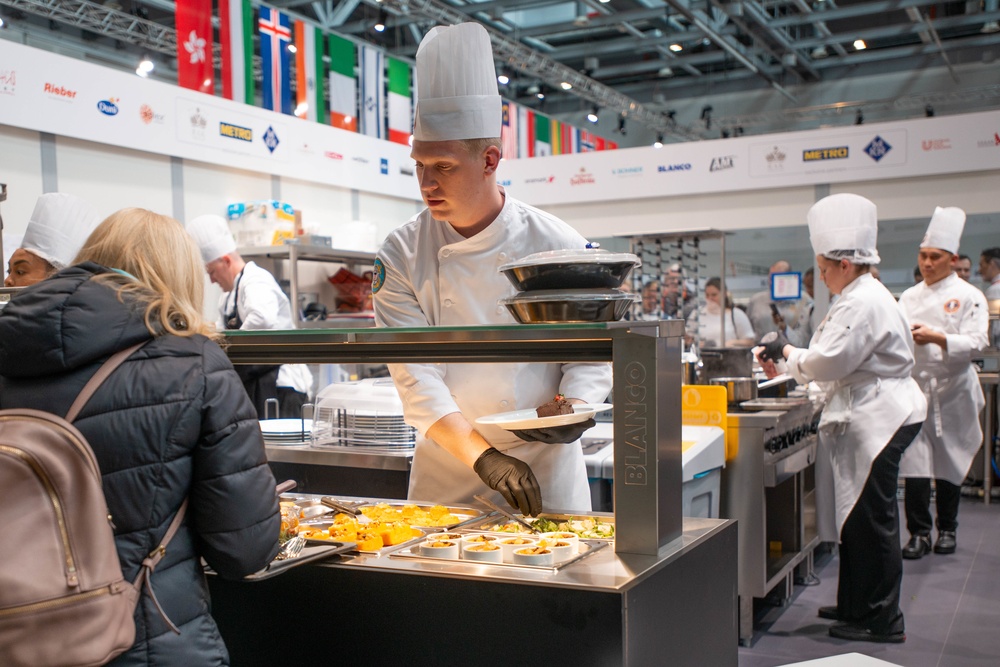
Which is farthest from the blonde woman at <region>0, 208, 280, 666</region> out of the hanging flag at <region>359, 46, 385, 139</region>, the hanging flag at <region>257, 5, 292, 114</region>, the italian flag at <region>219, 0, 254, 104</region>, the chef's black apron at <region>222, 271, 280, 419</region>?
the hanging flag at <region>359, 46, 385, 139</region>

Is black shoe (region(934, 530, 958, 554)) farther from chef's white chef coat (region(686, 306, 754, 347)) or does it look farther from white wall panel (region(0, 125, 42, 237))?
white wall panel (region(0, 125, 42, 237))

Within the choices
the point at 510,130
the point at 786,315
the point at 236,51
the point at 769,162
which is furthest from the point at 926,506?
the point at 510,130

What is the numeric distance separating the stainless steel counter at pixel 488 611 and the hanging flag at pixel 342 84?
630 centimetres

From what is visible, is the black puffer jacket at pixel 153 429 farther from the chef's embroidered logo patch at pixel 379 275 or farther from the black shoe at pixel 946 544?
the black shoe at pixel 946 544

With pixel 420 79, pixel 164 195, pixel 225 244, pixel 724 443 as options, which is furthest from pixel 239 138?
pixel 420 79

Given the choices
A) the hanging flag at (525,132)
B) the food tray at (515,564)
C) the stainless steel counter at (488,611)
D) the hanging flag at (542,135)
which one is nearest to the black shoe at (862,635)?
the stainless steel counter at (488,611)

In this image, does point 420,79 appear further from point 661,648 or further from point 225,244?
point 225,244

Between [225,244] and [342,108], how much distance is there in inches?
108

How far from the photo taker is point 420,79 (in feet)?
7.01

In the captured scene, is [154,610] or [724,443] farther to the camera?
[724,443]

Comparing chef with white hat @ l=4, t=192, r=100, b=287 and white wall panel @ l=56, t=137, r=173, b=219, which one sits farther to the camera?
white wall panel @ l=56, t=137, r=173, b=219

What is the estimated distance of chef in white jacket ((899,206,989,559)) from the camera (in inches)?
201

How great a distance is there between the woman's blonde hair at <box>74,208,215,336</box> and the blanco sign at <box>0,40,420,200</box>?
3.84 m

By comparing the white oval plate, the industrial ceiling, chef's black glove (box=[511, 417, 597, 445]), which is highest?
the industrial ceiling
